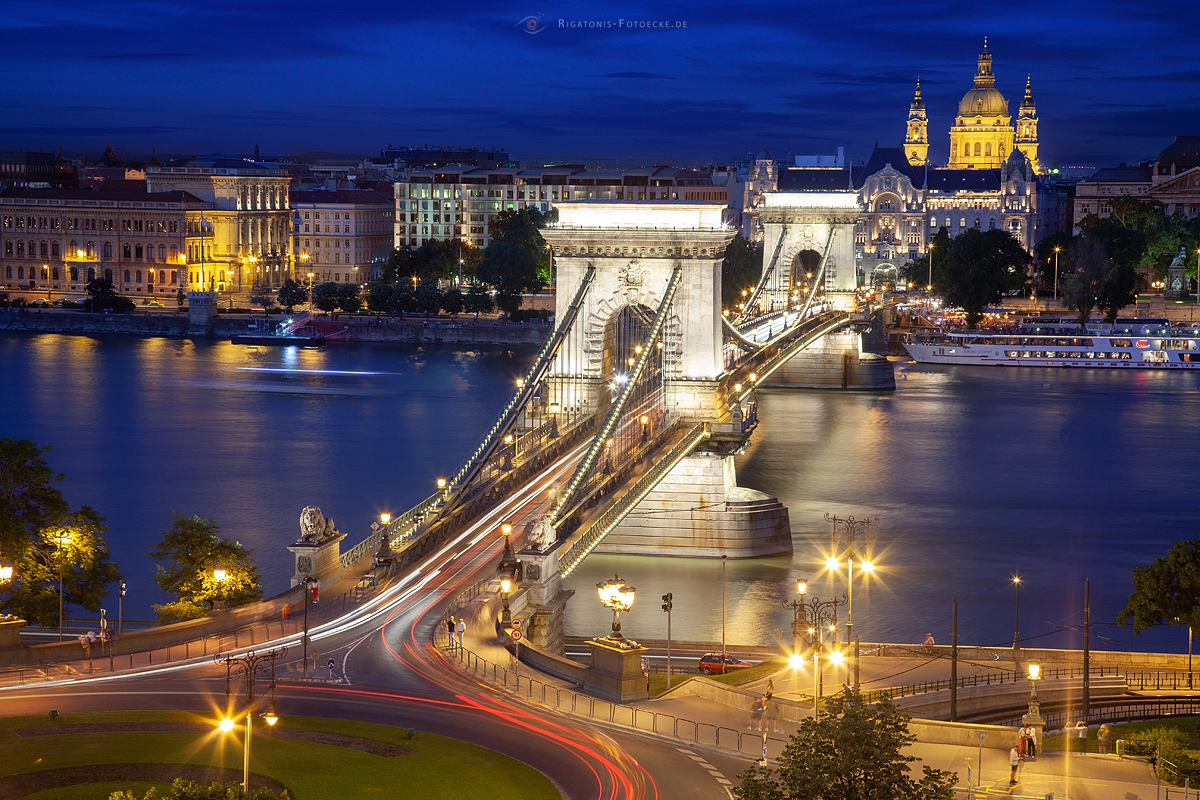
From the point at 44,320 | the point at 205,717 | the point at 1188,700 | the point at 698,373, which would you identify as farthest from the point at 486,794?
the point at 44,320

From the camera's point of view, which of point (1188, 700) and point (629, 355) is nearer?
point (1188, 700)

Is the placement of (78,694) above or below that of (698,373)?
below

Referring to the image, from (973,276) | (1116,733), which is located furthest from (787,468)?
(973,276)

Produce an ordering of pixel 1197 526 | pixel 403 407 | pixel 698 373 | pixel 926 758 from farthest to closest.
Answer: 1. pixel 403 407
2. pixel 1197 526
3. pixel 698 373
4. pixel 926 758

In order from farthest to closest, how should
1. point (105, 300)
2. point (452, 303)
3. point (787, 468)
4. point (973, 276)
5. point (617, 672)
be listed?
point (105, 300) < point (452, 303) < point (973, 276) < point (787, 468) < point (617, 672)

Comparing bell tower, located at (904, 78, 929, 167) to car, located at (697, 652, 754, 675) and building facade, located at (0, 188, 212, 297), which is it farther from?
car, located at (697, 652, 754, 675)

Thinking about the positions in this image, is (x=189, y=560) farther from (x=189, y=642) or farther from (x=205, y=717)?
(x=205, y=717)

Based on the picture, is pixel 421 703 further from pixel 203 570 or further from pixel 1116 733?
pixel 1116 733
